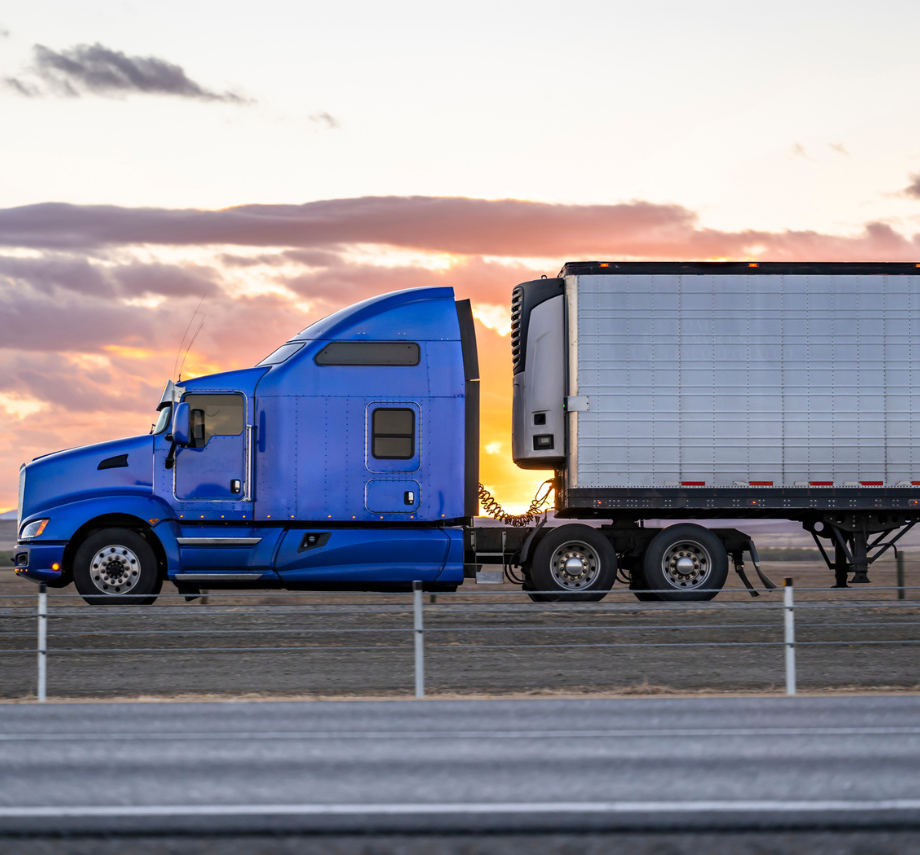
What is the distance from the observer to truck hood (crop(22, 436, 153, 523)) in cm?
1720

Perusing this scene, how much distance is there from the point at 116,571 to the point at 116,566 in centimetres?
7

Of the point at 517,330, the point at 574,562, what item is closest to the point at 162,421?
the point at 517,330

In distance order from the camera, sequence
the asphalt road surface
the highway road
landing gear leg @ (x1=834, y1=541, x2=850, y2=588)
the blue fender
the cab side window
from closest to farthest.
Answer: the highway road
the asphalt road surface
the blue fender
the cab side window
landing gear leg @ (x1=834, y1=541, x2=850, y2=588)

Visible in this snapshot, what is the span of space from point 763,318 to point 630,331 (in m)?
2.08

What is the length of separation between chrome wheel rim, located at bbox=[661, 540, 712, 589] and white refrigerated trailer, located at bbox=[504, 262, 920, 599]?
22mm

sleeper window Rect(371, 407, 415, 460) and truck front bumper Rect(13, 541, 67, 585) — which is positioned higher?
sleeper window Rect(371, 407, 415, 460)

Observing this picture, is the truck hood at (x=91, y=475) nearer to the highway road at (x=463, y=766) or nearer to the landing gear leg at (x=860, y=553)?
the highway road at (x=463, y=766)

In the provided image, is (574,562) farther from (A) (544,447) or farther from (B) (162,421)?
(B) (162,421)

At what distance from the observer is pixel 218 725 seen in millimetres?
9562

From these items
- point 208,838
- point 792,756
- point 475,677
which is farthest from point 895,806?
point 475,677

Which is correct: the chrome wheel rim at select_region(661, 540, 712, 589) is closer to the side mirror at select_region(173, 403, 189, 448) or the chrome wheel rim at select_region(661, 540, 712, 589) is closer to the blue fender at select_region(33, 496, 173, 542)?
the side mirror at select_region(173, 403, 189, 448)

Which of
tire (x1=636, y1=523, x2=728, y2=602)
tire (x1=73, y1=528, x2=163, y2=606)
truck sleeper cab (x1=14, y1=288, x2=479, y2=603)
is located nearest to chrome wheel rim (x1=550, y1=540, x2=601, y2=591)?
tire (x1=636, y1=523, x2=728, y2=602)

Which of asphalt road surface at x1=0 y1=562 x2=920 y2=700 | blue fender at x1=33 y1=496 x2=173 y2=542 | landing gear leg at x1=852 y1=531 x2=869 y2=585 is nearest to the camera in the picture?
A: asphalt road surface at x1=0 y1=562 x2=920 y2=700

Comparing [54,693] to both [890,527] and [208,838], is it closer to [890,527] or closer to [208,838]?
[208,838]
